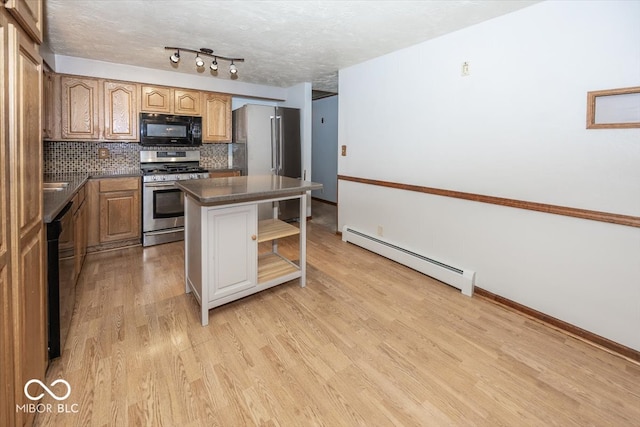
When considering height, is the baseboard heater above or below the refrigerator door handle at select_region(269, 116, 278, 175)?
below

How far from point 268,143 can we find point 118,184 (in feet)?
7.03

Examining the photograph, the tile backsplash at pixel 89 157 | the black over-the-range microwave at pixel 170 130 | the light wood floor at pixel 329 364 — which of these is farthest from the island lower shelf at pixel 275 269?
the tile backsplash at pixel 89 157

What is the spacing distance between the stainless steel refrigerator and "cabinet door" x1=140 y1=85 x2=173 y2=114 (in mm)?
1023

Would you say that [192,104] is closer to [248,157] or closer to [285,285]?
[248,157]

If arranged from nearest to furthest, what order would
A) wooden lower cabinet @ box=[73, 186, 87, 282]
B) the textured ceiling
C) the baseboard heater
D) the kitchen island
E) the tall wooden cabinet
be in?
the tall wooden cabinet < the kitchen island < the textured ceiling < wooden lower cabinet @ box=[73, 186, 87, 282] < the baseboard heater

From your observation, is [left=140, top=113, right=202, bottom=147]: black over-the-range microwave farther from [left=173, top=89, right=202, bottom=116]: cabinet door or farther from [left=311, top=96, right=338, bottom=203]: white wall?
[left=311, top=96, right=338, bottom=203]: white wall

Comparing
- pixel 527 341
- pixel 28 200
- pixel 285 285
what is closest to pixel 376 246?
→ pixel 285 285

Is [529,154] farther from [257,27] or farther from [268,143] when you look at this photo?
[268,143]

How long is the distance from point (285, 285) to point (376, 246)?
137 centimetres

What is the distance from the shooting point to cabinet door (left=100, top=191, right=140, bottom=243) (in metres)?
3.78

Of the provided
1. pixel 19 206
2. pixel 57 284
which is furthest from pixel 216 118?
pixel 19 206

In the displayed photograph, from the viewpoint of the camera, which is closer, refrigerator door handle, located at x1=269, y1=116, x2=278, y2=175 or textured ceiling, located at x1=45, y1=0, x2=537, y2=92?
textured ceiling, located at x1=45, y1=0, x2=537, y2=92

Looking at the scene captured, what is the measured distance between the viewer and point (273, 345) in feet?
6.73

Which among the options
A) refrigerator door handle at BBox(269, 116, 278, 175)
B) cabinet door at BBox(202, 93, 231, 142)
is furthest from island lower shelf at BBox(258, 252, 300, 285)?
cabinet door at BBox(202, 93, 231, 142)
